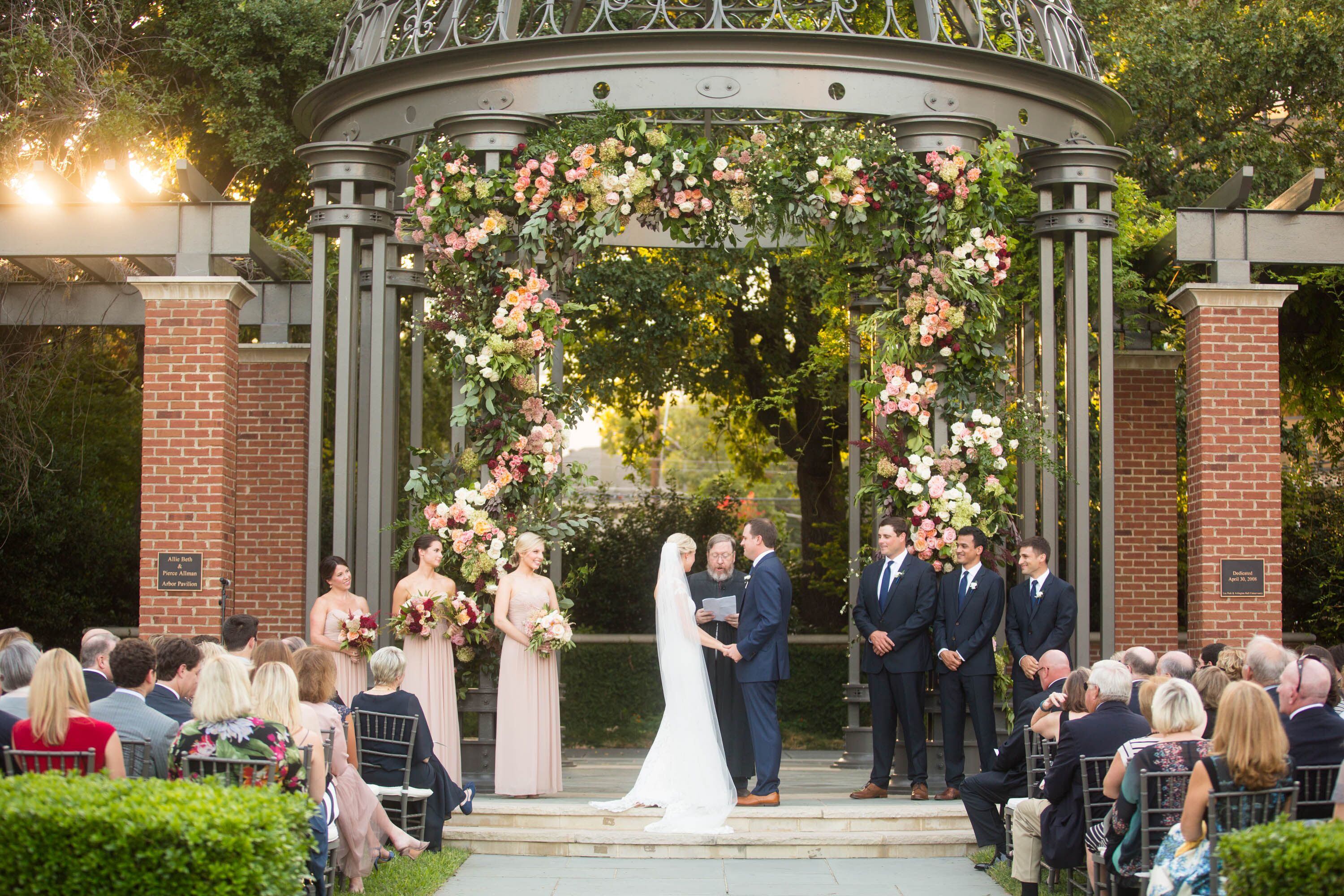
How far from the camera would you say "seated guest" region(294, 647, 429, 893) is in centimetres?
686

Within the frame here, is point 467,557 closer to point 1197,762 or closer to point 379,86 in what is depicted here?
point 379,86

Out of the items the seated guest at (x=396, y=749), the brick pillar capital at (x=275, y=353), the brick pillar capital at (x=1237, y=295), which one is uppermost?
the brick pillar capital at (x=1237, y=295)

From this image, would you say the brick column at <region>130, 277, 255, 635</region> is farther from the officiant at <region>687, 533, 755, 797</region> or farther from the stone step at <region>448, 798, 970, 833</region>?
the officiant at <region>687, 533, 755, 797</region>

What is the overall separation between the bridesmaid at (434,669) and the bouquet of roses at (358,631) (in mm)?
185

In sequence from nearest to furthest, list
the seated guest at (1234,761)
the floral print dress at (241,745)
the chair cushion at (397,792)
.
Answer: the seated guest at (1234,761) → the floral print dress at (241,745) → the chair cushion at (397,792)

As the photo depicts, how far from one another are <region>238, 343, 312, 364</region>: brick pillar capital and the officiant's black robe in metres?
5.86

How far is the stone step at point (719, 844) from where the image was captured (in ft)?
27.3

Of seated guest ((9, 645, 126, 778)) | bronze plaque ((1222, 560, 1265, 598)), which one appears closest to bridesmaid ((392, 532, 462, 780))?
seated guest ((9, 645, 126, 778))

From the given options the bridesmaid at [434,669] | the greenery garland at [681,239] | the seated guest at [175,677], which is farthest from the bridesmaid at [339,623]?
the seated guest at [175,677]

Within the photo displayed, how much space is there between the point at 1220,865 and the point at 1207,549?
19.5ft

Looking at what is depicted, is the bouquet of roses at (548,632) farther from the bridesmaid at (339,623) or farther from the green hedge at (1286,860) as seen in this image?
the green hedge at (1286,860)

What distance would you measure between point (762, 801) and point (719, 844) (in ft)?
2.67

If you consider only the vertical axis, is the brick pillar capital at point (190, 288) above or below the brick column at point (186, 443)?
above

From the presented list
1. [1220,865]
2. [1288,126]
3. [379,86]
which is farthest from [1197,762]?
[1288,126]
